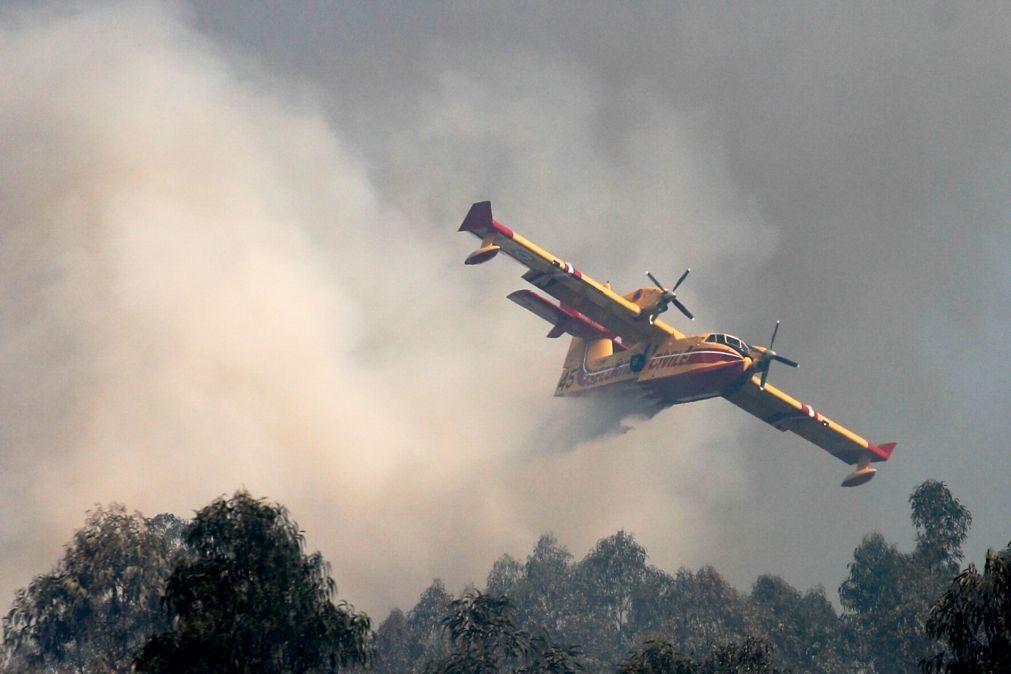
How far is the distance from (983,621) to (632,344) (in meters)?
45.8

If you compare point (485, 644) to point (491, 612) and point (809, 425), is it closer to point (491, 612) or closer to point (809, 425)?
point (491, 612)

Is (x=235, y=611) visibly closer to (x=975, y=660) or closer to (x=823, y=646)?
(x=975, y=660)

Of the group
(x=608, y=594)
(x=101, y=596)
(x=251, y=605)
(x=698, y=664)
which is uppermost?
(x=608, y=594)

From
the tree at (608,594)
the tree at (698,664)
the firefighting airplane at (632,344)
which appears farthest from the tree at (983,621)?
the tree at (608,594)

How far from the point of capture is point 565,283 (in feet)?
250

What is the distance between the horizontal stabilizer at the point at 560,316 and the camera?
79.8 m

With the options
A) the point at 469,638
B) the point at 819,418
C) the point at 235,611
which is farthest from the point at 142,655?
the point at 819,418

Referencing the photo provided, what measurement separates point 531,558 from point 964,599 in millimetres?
78260

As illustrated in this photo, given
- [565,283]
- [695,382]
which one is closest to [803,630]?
[695,382]

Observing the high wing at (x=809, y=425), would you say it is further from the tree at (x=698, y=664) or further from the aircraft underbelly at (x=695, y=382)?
the tree at (x=698, y=664)

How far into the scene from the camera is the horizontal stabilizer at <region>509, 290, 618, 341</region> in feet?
262

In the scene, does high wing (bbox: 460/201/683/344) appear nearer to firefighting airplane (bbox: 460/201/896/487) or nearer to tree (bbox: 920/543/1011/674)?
firefighting airplane (bbox: 460/201/896/487)

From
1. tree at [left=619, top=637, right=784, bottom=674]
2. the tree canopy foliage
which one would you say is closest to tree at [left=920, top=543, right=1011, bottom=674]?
the tree canopy foliage

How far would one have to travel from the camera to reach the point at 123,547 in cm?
5697
